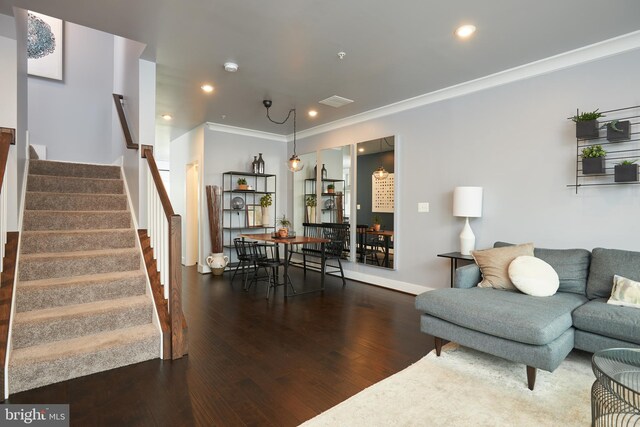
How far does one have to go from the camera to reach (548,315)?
2.20m

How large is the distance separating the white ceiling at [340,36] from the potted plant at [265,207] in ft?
8.26

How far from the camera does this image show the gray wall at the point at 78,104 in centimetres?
477

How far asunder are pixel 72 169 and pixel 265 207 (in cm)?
325

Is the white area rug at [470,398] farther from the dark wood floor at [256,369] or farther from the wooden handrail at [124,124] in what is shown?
the wooden handrail at [124,124]

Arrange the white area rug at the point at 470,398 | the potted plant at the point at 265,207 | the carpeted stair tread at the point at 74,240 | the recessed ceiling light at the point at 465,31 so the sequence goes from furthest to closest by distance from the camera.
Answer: the potted plant at the point at 265,207, the carpeted stair tread at the point at 74,240, the recessed ceiling light at the point at 465,31, the white area rug at the point at 470,398

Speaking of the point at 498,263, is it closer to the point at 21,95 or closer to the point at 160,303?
the point at 160,303

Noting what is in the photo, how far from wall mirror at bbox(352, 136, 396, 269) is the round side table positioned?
10.1 ft

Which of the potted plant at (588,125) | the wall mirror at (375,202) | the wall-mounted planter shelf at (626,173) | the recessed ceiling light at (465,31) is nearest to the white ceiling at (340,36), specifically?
the recessed ceiling light at (465,31)

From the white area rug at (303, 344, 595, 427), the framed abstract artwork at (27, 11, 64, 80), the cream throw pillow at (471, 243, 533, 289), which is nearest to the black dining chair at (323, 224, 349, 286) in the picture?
the cream throw pillow at (471, 243, 533, 289)

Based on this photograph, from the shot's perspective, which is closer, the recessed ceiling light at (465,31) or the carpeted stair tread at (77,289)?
the carpeted stair tread at (77,289)

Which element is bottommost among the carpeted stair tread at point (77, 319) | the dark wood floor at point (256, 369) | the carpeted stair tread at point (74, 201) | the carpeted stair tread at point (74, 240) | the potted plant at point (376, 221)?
the dark wood floor at point (256, 369)

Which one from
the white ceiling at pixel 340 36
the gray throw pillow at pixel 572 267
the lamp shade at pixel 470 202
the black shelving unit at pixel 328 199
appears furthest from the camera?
the black shelving unit at pixel 328 199

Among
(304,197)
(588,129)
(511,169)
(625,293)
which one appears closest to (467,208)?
(511,169)

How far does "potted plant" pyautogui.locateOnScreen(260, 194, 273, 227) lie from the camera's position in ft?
20.8
